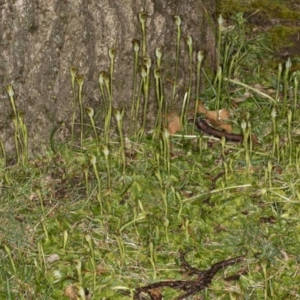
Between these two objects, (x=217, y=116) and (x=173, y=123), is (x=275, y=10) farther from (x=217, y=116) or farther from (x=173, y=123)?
(x=173, y=123)

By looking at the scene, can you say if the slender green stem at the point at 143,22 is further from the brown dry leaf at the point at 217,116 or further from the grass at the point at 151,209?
the brown dry leaf at the point at 217,116

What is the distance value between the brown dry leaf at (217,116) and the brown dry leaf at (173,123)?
15cm

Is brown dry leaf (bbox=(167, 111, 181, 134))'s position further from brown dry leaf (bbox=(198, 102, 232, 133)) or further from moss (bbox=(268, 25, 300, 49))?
moss (bbox=(268, 25, 300, 49))

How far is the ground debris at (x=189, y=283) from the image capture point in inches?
127

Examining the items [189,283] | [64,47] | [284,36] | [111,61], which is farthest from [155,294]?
[284,36]

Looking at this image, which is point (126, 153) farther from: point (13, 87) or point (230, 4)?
point (230, 4)

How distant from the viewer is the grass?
3264 mm

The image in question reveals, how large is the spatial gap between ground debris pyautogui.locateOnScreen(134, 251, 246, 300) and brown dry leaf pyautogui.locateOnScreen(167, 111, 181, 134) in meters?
0.93

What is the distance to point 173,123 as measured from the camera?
4.11 metres

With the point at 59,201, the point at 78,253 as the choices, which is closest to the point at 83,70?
the point at 59,201

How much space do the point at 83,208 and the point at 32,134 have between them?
1.62 feet

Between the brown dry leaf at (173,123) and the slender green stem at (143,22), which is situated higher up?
the slender green stem at (143,22)

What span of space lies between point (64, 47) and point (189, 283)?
1.22 m

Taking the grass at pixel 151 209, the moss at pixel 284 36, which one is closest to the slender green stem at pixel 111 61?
the grass at pixel 151 209
